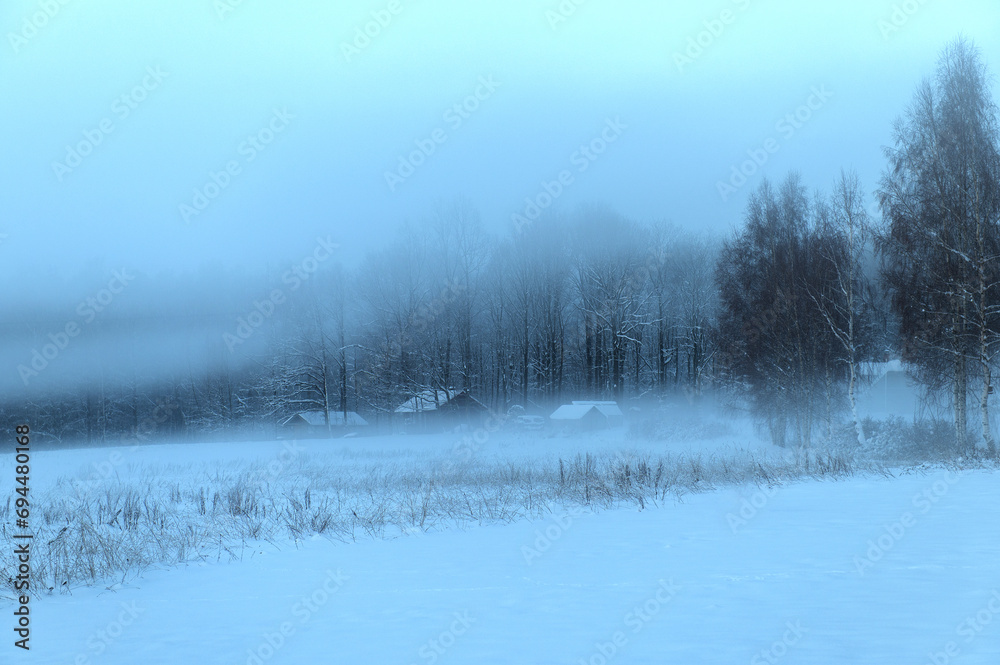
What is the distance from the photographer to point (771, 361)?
24734 mm

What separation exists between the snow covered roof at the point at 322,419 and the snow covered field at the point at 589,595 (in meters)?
33.6

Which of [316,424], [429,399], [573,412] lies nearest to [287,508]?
[573,412]

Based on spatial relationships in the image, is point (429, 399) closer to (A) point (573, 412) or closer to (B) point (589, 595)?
(A) point (573, 412)

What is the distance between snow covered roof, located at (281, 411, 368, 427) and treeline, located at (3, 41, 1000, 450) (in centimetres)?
106

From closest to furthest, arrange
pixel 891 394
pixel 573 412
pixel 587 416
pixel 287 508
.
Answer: pixel 287 508 < pixel 587 416 < pixel 573 412 < pixel 891 394

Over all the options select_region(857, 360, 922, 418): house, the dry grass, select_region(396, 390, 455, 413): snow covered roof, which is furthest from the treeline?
the dry grass

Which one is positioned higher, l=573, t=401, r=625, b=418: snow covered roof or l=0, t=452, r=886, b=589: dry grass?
l=0, t=452, r=886, b=589: dry grass

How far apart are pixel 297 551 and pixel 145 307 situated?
158ft

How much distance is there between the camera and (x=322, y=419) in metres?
41.7

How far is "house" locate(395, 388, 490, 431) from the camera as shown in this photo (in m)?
39.7

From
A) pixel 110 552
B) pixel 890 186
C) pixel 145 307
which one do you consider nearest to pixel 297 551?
pixel 110 552

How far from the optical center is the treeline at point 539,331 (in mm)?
23672

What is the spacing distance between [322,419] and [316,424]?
0.60 meters

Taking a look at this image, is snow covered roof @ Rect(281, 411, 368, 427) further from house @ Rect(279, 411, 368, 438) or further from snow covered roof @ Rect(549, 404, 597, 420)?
snow covered roof @ Rect(549, 404, 597, 420)
